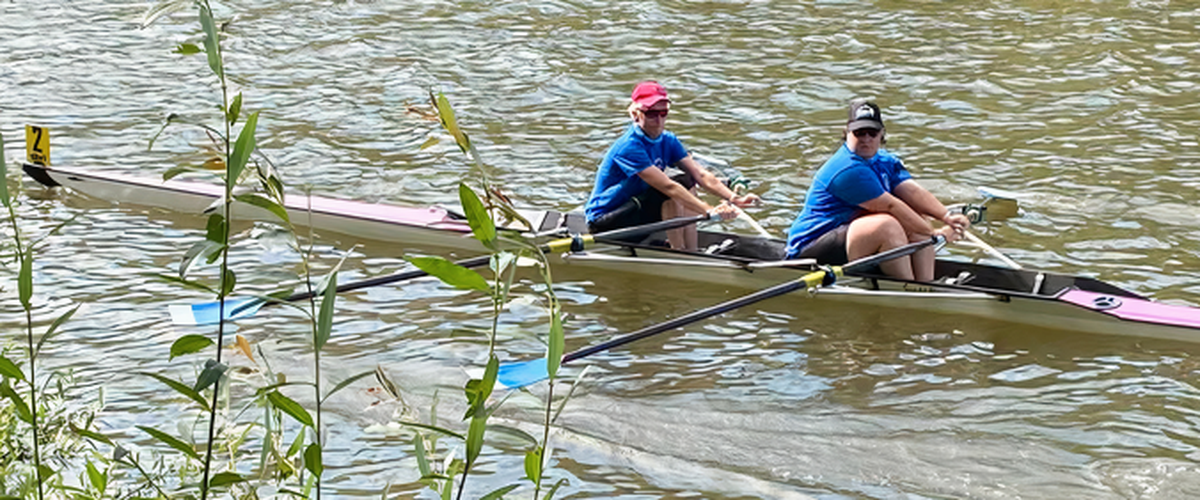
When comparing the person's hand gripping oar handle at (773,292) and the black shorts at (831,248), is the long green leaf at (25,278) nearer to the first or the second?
the person's hand gripping oar handle at (773,292)

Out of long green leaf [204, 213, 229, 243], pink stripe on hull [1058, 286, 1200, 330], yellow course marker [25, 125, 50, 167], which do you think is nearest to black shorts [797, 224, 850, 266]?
pink stripe on hull [1058, 286, 1200, 330]

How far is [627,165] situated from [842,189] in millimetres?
1551

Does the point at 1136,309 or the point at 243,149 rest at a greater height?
the point at 243,149

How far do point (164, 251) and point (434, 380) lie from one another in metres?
3.32

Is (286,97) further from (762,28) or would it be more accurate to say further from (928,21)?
(928,21)

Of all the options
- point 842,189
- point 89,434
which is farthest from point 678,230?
point 89,434

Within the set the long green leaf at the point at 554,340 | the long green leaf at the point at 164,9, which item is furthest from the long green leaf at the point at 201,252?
the long green leaf at the point at 554,340

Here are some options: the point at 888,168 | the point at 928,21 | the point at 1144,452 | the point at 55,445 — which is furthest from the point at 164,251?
the point at 928,21

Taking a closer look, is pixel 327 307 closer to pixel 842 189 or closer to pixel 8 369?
pixel 8 369

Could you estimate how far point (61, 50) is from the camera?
15.8m

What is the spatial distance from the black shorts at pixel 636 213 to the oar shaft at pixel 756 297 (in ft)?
4.46

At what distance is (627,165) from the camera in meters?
8.72

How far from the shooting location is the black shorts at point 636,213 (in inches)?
347

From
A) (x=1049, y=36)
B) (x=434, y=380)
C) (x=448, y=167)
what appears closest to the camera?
(x=434, y=380)
